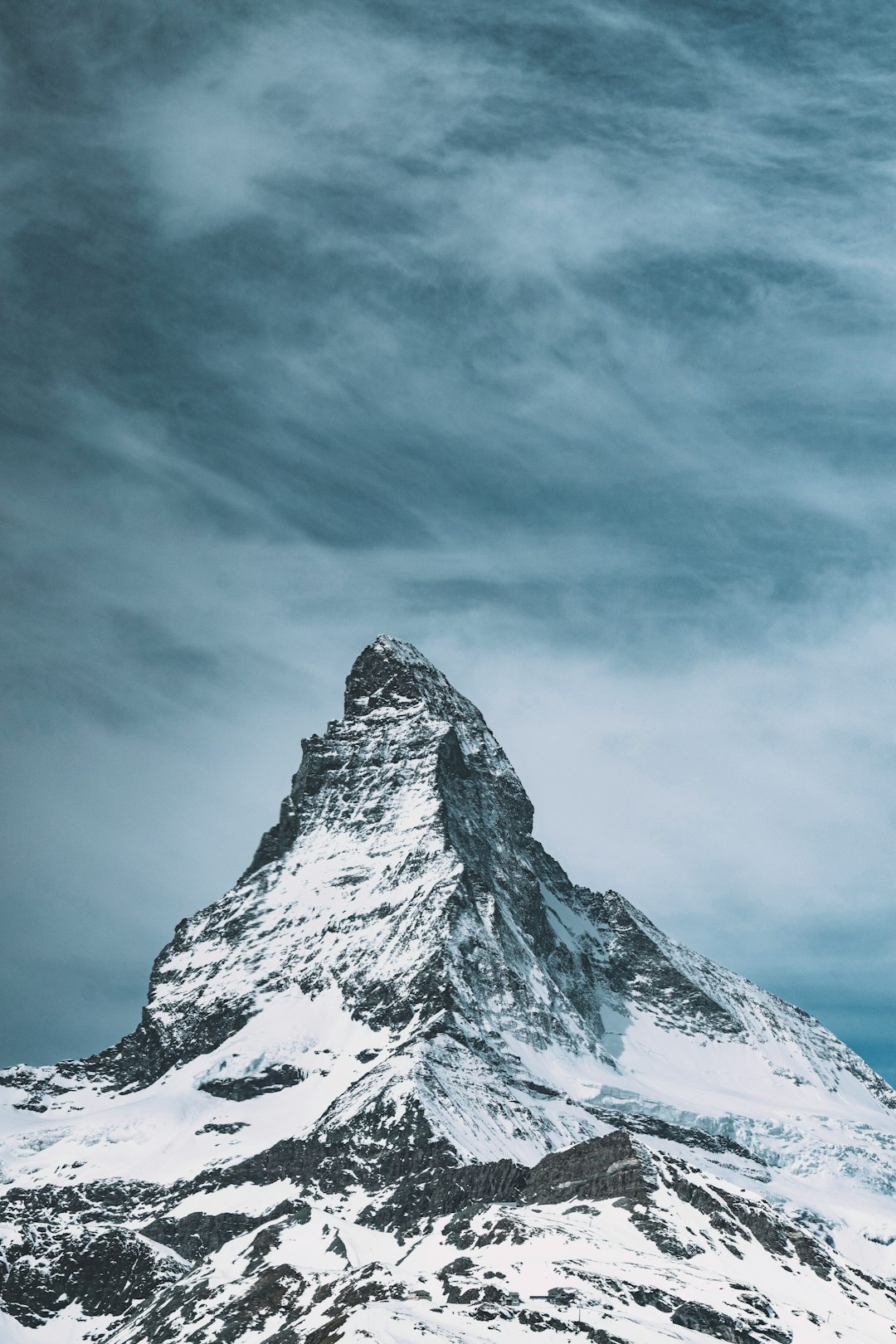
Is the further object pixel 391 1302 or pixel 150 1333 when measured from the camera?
pixel 150 1333

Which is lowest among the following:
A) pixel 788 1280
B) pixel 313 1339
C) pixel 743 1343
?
pixel 313 1339

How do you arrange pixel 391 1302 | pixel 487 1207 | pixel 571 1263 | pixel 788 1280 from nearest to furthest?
pixel 391 1302, pixel 571 1263, pixel 788 1280, pixel 487 1207

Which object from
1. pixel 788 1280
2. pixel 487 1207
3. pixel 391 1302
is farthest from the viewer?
pixel 487 1207

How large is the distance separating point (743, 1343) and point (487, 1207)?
47.2 meters

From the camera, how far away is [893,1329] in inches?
6309

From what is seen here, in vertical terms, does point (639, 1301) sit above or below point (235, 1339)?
above

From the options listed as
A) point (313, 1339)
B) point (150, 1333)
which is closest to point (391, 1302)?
point (313, 1339)

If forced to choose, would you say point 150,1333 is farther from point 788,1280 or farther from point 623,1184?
point 788,1280

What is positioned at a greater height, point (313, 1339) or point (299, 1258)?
point (299, 1258)

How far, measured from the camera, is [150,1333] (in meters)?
187

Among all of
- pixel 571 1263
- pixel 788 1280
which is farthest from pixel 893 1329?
pixel 571 1263

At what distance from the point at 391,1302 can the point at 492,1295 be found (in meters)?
10.9

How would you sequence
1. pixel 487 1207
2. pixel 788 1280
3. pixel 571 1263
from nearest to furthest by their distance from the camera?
1. pixel 571 1263
2. pixel 788 1280
3. pixel 487 1207

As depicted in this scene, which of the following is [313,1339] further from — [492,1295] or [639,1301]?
[639,1301]
